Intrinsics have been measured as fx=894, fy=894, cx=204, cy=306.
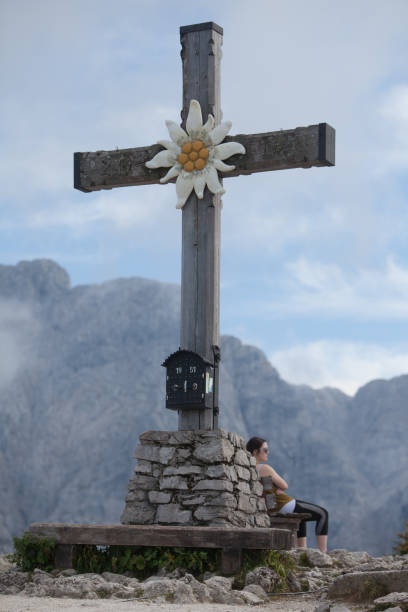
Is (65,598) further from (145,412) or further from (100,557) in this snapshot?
(145,412)

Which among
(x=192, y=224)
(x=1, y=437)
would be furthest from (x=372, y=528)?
(x=192, y=224)

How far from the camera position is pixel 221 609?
6715 millimetres

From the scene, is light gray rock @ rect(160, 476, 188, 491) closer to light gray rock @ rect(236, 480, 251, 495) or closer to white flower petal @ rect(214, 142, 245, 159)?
light gray rock @ rect(236, 480, 251, 495)

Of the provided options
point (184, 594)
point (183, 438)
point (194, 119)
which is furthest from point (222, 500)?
point (194, 119)

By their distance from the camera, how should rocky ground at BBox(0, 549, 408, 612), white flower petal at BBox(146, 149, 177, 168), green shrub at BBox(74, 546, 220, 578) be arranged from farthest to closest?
white flower petal at BBox(146, 149, 177, 168), green shrub at BBox(74, 546, 220, 578), rocky ground at BBox(0, 549, 408, 612)

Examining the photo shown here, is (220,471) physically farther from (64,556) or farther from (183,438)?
(64,556)

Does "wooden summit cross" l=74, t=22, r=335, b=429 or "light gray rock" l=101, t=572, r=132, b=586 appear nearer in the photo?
"light gray rock" l=101, t=572, r=132, b=586

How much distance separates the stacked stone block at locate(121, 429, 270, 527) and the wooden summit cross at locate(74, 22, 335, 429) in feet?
1.23

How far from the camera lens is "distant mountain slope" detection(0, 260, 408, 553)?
66.1 m

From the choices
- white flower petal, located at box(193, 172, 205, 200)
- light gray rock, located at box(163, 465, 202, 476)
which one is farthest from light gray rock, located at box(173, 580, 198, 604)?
white flower petal, located at box(193, 172, 205, 200)

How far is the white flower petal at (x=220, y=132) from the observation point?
10.3 meters

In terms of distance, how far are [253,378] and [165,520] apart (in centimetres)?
6768

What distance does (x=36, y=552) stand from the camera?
8938mm

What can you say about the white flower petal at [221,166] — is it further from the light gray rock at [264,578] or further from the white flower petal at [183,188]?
the light gray rock at [264,578]
